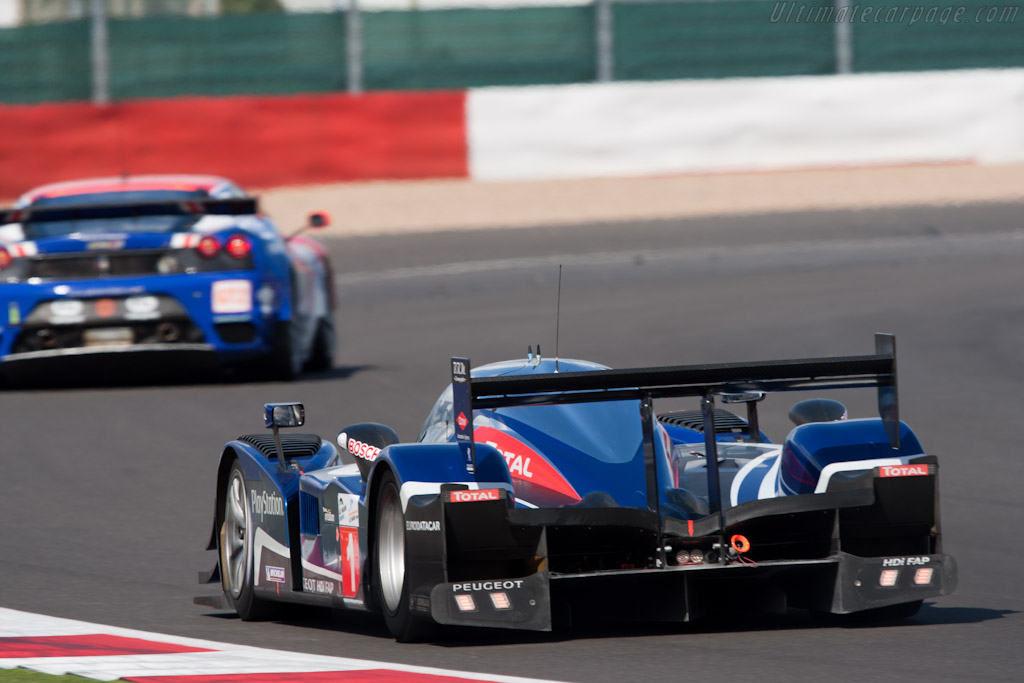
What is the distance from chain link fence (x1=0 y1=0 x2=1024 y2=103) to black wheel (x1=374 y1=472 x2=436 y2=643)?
18.5 m

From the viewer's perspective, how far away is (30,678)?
557cm

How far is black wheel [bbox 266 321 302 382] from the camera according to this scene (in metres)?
13.1

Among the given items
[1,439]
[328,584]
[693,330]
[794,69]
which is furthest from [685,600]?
[794,69]

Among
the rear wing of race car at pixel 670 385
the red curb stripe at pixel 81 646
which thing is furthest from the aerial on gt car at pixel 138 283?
the rear wing of race car at pixel 670 385

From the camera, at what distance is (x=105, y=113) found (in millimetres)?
23188

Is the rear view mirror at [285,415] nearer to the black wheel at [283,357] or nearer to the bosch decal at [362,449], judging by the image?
the bosch decal at [362,449]

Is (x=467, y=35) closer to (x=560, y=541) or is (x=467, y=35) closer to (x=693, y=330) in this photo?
(x=693, y=330)

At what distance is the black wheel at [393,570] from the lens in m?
6.05

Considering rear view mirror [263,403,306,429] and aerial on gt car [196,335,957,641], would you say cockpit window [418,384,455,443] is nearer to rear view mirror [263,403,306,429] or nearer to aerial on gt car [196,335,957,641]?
aerial on gt car [196,335,957,641]

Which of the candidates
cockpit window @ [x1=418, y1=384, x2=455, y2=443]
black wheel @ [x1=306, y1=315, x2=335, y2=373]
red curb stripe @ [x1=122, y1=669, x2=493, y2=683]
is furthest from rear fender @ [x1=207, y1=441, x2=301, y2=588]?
black wheel @ [x1=306, y1=315, x2=335, y2=373]

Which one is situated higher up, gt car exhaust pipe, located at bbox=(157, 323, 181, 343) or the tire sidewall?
gt car exhaust pipe, located at bbox=(157, 323, 181, 343)

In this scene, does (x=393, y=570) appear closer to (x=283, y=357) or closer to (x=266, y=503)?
(x=266, y=503)

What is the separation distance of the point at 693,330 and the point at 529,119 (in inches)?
357

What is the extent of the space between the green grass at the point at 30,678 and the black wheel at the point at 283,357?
7440 mm
